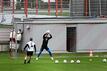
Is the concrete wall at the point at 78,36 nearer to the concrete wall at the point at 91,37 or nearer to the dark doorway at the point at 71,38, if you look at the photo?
the concrete wall at the point at 91,37

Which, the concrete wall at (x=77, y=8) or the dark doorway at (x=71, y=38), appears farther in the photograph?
the concrete wall at (x=77, y=8)

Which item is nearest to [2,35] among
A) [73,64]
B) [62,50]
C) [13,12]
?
[13,12]

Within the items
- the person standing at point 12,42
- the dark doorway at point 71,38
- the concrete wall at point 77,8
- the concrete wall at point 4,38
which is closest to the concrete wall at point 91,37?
the dark doorway at point 71,38

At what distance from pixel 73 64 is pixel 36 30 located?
10971mm

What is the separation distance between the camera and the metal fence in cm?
3972

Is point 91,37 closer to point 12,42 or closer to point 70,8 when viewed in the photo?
point 70,8

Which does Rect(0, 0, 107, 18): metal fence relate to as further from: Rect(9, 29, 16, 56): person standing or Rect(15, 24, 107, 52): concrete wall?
Rect(9, 29, 16, 56): person standing

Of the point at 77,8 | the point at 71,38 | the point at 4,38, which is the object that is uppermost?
the point at 77,8

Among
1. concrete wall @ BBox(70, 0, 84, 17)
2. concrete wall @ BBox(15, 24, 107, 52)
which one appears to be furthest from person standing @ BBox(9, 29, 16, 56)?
concrete wall @ BBox(70, 0, 84, 17)

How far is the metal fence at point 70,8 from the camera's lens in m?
39.7

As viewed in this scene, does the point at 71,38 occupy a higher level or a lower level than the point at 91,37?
lower

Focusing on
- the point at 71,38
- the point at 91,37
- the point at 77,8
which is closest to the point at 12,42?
the point at 71,38

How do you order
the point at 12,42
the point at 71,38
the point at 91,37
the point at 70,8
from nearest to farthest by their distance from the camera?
the point at 12,42 → the point at 91,37 → the point at 71,38 → the point at 70,8

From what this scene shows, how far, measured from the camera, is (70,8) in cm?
4025
